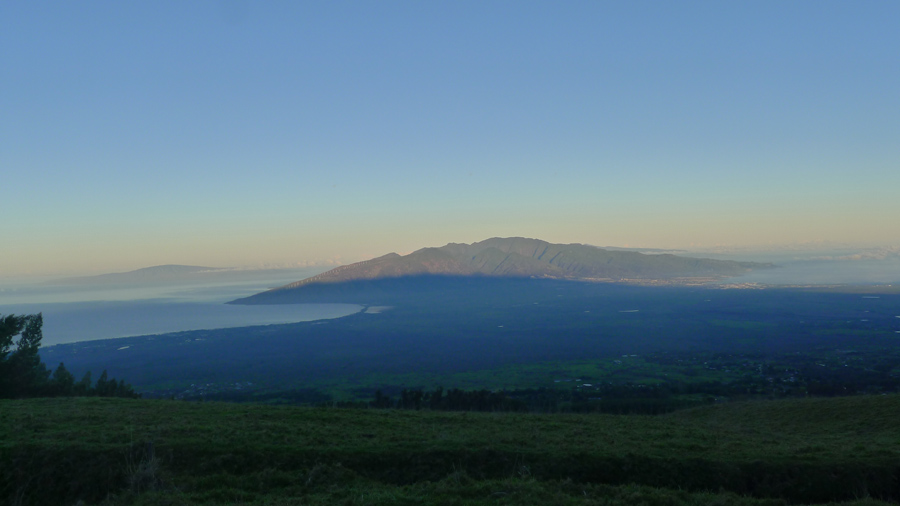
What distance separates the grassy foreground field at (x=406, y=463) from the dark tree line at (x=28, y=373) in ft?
53.0

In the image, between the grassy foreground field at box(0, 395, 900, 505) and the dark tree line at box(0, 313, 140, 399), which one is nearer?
the grassy foreground field at box(0, 395, 900, 505)

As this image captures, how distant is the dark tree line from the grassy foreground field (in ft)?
53.0

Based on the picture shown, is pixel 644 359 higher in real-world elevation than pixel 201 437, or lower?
lower

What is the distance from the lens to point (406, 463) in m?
12.1

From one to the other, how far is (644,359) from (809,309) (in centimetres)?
8739

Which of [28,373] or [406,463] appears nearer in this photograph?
[406,463]

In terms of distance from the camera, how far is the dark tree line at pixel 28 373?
28.2 metres

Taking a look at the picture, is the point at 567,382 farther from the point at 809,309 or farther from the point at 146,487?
the point at 809,309

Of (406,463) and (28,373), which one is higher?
(406,463)

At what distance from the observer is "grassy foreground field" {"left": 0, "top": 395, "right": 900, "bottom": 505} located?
9.79m

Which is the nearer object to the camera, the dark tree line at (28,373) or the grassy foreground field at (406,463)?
the grassy foreground field at (406,463)

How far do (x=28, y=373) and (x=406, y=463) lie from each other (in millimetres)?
28226

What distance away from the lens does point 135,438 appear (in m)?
12.4

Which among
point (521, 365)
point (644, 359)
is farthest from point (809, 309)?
point (521, 365)
